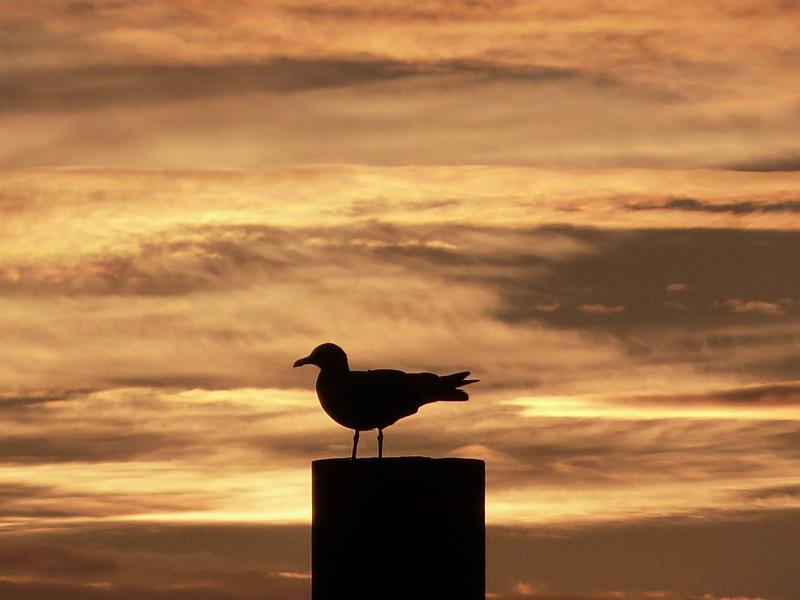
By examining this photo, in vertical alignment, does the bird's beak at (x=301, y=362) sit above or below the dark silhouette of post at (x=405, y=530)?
above

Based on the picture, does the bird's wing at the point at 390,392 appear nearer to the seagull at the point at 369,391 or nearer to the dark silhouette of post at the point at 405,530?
the seagull at the point at 369,391

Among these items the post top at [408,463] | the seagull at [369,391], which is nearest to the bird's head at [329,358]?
the seagull at [369,391]

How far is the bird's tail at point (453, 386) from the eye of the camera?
13156 millimetres

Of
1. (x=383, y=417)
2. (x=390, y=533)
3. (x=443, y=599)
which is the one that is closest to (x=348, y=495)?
(x=390, y=533)

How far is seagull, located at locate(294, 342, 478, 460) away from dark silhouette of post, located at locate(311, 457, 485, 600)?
262 cm

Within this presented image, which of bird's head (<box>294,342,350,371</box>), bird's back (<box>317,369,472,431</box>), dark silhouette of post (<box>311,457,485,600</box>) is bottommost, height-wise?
dark silhouette of post (<box>311,457,485,600</box>)

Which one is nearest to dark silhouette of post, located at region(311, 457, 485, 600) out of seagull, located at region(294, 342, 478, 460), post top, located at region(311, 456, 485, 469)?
post top, located at region(311, 456, 485, 469)

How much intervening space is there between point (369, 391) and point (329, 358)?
61cm

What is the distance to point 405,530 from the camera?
32.2ft

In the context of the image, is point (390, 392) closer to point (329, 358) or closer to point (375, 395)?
point (375, 395)

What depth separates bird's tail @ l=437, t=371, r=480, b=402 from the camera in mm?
13156

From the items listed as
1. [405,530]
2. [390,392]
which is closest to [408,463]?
[405,530]

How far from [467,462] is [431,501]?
429 millimetres

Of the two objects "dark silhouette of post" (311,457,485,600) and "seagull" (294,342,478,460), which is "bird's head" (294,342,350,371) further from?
"dark silhouette of post" (311,457,485,600)
